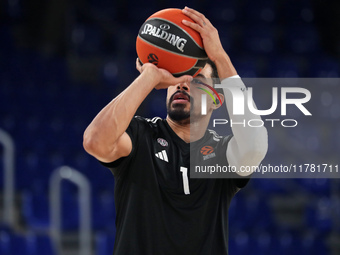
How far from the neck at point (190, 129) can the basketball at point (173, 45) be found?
0.25 meters

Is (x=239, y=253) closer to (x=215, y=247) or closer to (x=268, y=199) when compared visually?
(x=268, y=199)

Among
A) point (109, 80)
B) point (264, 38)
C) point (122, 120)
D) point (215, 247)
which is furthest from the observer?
point (264, 38)

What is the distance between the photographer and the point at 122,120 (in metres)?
2.16

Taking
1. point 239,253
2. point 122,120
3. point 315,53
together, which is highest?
point 315,53

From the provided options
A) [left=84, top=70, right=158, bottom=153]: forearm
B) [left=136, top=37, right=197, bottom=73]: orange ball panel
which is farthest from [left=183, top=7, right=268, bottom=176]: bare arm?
[left=84, top=70, right=158, bottom=153]: forearm

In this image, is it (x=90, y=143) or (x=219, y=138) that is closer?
(x=90, y=143)

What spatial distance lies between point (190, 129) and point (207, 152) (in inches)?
5.6

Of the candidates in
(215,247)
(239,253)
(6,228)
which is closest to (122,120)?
(215,247)

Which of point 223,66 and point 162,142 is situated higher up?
point 223,66

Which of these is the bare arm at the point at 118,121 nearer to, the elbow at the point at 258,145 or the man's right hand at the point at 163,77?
the man's right hand at the point at 163,77

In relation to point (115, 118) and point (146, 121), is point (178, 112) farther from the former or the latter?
point (115, 118)

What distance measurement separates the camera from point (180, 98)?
2.40 m

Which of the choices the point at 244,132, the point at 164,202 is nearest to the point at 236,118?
the point at 244,132

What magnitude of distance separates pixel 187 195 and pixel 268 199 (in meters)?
5.65
